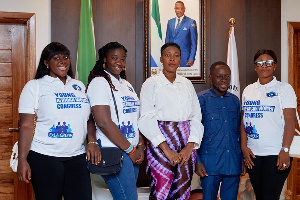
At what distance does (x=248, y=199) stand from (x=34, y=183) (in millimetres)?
2214

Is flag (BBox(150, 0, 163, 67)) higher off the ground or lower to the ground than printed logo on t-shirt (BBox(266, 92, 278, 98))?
higher

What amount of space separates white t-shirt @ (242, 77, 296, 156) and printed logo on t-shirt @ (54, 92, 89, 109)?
1215 mm

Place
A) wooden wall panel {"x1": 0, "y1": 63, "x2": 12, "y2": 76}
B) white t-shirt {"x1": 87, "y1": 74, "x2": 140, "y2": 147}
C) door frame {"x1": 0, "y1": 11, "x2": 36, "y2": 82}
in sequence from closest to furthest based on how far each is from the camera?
white t-shirt {"x1": 87, "y1": 74, "x2": 140, "y2": 147} < door frame {"x1": 0, "y1": 11, "x2": 36, "y2": 82} < wooden wall panel {"x1": 0, "y1": 63, "x2": 12, "y2": 76}

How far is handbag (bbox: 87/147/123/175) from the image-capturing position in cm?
225

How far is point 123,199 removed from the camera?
2.31 metres

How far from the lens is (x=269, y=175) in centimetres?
264

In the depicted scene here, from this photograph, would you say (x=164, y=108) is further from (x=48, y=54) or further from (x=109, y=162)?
(x=48, y=54)

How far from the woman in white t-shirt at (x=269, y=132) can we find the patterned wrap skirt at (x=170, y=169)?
0.48m

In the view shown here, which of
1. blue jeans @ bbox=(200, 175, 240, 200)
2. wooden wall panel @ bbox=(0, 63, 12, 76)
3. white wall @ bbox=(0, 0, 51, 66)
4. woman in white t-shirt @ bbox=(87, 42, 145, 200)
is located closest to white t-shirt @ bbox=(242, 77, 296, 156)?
blue jeans @ bbox=(200, 175, 240, 200)

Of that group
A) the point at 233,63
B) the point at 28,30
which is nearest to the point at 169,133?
the point at 233,63

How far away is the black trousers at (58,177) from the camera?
219 cm

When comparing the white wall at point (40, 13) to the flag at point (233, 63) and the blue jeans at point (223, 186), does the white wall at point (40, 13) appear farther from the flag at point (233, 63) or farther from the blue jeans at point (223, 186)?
the blue jeans at point (223, 186)

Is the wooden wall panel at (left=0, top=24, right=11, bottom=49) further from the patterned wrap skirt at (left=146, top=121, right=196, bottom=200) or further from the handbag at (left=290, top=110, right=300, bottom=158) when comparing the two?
the handbag at (left=290, top=110, right=300, bottom=158)

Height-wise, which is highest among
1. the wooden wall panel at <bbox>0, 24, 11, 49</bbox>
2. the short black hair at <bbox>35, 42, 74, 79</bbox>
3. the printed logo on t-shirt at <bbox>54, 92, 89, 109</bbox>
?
the wooden wall panel at <bbox>0, 24, 11, 49</bbox>
